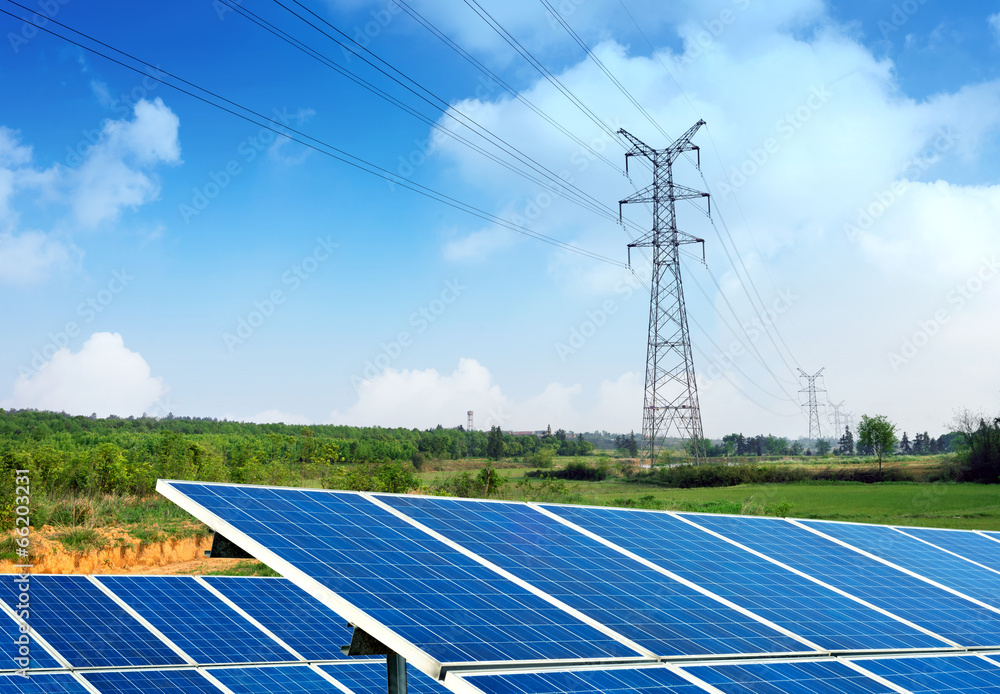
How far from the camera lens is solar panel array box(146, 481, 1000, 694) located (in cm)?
664

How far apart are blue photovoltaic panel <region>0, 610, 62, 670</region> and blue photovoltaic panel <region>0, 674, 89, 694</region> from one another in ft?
1.10

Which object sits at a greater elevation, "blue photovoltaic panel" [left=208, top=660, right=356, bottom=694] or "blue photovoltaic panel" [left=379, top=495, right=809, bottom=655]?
"blue photovoltaic panel" [left=379, top=495, right=809, bottom=655]

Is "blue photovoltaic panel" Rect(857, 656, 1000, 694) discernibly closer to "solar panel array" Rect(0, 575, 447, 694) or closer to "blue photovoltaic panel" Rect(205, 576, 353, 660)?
"solar panel array" Rect(0, 575, 447, 694)

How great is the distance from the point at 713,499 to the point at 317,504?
163 feet

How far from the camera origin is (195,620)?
1246 cm

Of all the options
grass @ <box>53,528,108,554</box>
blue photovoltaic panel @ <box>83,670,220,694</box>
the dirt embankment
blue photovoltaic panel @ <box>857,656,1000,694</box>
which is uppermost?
blue photovoltaic panel @ <box>857,656,1000,694</box>

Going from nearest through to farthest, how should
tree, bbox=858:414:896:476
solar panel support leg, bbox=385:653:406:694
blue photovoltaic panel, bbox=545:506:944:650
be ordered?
solar panel support leg, bbox=385:653:406:694 < blue photovoltaic panel, bbox=545:506:944:650 < tree, bbox=858:414:896:476

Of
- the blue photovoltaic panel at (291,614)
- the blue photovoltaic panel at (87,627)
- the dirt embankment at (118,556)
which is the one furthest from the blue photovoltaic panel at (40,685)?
the dirt embankment at (118,556)

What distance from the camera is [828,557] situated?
1331 centimetres

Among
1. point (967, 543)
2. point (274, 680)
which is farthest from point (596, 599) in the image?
point (967, 543)

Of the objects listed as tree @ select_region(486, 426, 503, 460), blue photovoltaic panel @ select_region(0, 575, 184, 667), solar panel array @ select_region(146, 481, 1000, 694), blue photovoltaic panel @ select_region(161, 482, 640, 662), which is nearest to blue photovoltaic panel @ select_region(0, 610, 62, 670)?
blue photovoltaic panel @ select_region(0, 575, 184, 667)

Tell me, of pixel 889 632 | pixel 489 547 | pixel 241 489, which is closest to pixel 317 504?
pixel 241 489

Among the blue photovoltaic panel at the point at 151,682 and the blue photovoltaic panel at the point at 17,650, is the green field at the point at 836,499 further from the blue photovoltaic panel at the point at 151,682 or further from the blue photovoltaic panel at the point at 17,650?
the blue photovoltaic panel at the point at 151,682

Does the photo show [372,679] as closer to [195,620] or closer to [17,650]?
[195,620]
